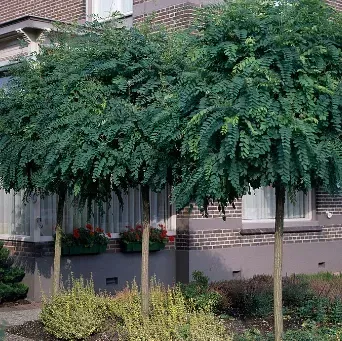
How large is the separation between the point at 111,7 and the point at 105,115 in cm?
746

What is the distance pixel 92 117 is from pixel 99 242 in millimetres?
4808

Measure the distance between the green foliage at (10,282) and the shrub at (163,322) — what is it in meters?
3.19

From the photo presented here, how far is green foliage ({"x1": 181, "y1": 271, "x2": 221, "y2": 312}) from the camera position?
9938 millimetres

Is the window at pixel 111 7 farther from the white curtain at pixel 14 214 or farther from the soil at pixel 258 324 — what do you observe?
the soil at pixel 258 324

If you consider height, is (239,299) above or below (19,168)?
below

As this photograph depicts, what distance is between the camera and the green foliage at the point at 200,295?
994 centimetres

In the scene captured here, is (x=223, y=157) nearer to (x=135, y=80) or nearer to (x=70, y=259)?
(x=135, y=80)

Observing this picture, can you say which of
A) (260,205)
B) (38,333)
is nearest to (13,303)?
(38,333)

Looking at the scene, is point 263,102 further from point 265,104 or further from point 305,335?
point 305,335

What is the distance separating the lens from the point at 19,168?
10219 millimetres

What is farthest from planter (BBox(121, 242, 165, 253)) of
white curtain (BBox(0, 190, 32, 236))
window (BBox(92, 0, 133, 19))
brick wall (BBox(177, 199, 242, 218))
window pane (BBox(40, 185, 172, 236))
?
window (BBox(92, 0, 133, 19))

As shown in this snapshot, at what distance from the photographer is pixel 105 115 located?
895 cm

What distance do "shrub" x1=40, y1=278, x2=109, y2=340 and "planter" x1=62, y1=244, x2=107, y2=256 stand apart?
2.97m

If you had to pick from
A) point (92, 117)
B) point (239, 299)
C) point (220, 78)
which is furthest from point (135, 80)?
point (239, 299)
